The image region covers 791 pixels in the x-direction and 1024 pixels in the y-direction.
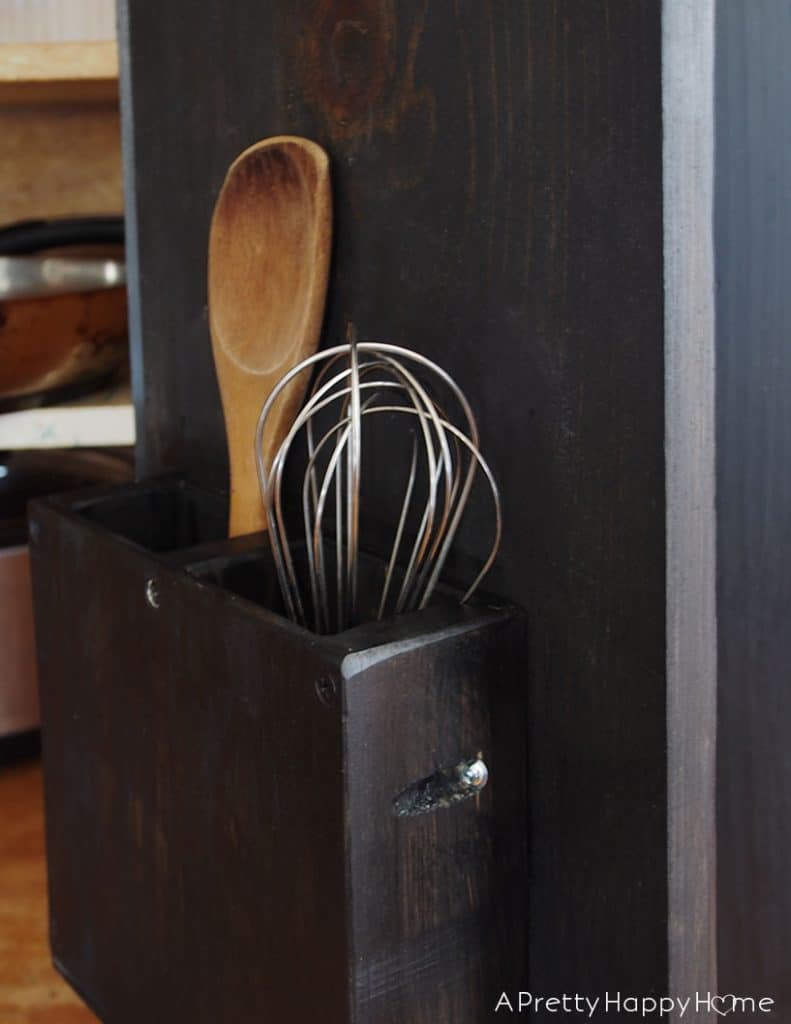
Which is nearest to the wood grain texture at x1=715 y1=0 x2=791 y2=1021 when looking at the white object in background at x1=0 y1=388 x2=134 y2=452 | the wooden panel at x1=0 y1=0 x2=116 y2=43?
the white object in background at x1=0 y1=388 x2=134 y2=452

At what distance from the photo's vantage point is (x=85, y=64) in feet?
2.31

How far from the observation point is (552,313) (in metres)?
0.40

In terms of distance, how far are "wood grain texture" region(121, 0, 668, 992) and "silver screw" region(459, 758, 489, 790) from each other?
0.09 feet

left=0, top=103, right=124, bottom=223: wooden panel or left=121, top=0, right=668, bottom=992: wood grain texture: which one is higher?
left=0, top=103, right=124, bottom=223: wooden panel

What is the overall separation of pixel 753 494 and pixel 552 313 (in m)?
0.09

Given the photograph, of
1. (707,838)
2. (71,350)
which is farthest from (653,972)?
(71,350)

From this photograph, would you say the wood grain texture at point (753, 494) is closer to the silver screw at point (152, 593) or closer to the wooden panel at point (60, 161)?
the silver screw at point (152, 593)

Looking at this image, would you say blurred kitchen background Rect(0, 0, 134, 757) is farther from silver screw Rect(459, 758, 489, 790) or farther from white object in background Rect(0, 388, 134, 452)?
silver screw Rect(459, 758, 489, 790)

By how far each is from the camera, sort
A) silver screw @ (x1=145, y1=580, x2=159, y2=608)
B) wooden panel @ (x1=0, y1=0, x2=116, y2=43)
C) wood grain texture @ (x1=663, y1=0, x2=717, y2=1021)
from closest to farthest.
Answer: wood grain texture @ (x1=663, y1=0, x2=717, y2=1021) < silver screw @ (x1=145, y1=580, x2=159, y2=608) < wooden panel @ (x1=0, y1=0, x2=116, y2=43)

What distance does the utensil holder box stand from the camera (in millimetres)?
387

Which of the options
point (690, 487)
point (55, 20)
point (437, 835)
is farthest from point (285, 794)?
point (55, 20)

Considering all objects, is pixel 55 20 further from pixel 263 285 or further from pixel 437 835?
pixel 437 835

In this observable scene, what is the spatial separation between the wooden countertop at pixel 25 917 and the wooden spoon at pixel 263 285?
0.23m

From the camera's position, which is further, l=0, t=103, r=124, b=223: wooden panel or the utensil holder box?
l=0, t=103, r=124, b=223: wooden panel
